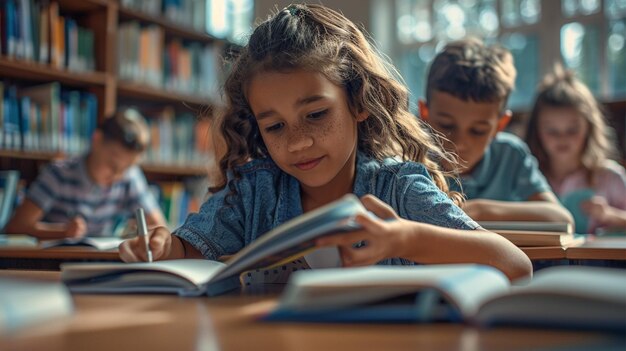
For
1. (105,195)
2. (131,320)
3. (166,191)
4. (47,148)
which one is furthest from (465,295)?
(166,191)

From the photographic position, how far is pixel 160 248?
1.11 metres

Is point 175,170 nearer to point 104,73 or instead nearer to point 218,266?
point 104,73

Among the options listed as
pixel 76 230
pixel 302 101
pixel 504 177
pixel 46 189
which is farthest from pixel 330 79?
pixel 46 189

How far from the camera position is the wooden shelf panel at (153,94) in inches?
138

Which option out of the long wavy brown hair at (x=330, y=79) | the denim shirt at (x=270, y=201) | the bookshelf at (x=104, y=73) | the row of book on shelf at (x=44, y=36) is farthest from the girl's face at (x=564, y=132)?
the row of book on shelf at (x=44, y=36)

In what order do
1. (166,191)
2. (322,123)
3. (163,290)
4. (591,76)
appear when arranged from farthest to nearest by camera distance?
(591,76) → (166,191) → (322,123) → (163,290)

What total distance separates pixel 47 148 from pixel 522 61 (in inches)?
124

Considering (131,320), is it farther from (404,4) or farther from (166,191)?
(404,4)

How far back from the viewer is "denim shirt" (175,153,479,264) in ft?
3.74

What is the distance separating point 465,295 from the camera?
1.76ft

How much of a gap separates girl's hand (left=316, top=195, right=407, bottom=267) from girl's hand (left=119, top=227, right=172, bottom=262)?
0.40 metres

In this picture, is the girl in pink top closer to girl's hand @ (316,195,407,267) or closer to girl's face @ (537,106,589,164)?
girl's face @ (537,106,589,164)

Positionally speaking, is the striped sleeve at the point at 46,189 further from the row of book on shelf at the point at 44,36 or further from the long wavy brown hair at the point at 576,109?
the long wavy brown hair at the point at 576,109

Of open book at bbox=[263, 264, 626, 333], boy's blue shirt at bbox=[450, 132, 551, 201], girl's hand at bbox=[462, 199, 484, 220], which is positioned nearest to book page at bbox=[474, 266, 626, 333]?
open book at bbox=[263, 264, 626, 333]
